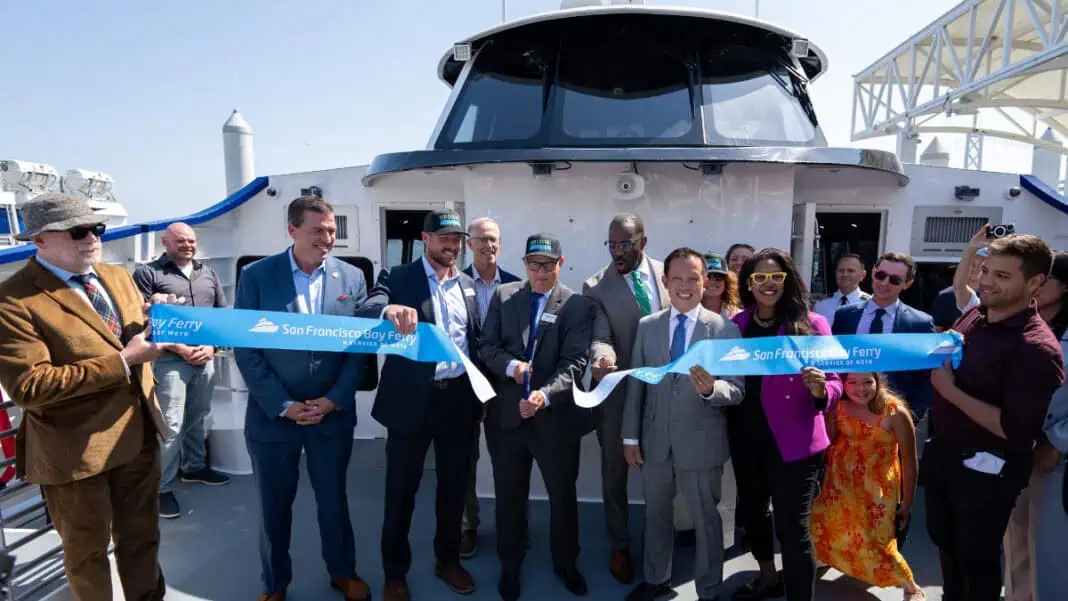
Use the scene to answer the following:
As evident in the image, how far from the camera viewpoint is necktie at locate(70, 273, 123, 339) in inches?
91.3

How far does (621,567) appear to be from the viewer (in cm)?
304

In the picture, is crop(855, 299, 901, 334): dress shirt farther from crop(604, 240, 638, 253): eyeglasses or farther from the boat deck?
crop(604, 240, 638, 253): eyeglasses

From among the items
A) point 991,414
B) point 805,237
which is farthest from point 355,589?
point 805,237

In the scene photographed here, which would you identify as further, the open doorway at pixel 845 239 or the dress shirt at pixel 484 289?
the open doorway at pixel 845 239

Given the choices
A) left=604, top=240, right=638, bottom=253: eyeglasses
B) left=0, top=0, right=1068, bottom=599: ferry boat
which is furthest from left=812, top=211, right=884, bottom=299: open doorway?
left=604, top=240, right=638, bottom=253: eyeglasses

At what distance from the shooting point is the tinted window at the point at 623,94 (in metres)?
4.03

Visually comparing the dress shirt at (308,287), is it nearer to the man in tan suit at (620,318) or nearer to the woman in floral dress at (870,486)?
the man in tan suit at (620,318)

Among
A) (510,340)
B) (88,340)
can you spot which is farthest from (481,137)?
(88,340)

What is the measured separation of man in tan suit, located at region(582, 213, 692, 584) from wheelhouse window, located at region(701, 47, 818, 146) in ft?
4.70

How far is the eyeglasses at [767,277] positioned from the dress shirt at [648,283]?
643 mm

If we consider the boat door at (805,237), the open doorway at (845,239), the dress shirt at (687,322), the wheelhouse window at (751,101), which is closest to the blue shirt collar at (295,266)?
the dress shirt at (687,322)

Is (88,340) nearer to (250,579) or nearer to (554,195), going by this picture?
(250,579)

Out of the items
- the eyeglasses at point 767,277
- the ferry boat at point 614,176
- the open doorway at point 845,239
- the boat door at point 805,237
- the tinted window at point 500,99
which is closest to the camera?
the eyeglasses at point 767,277

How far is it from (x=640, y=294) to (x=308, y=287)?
1700 mm
